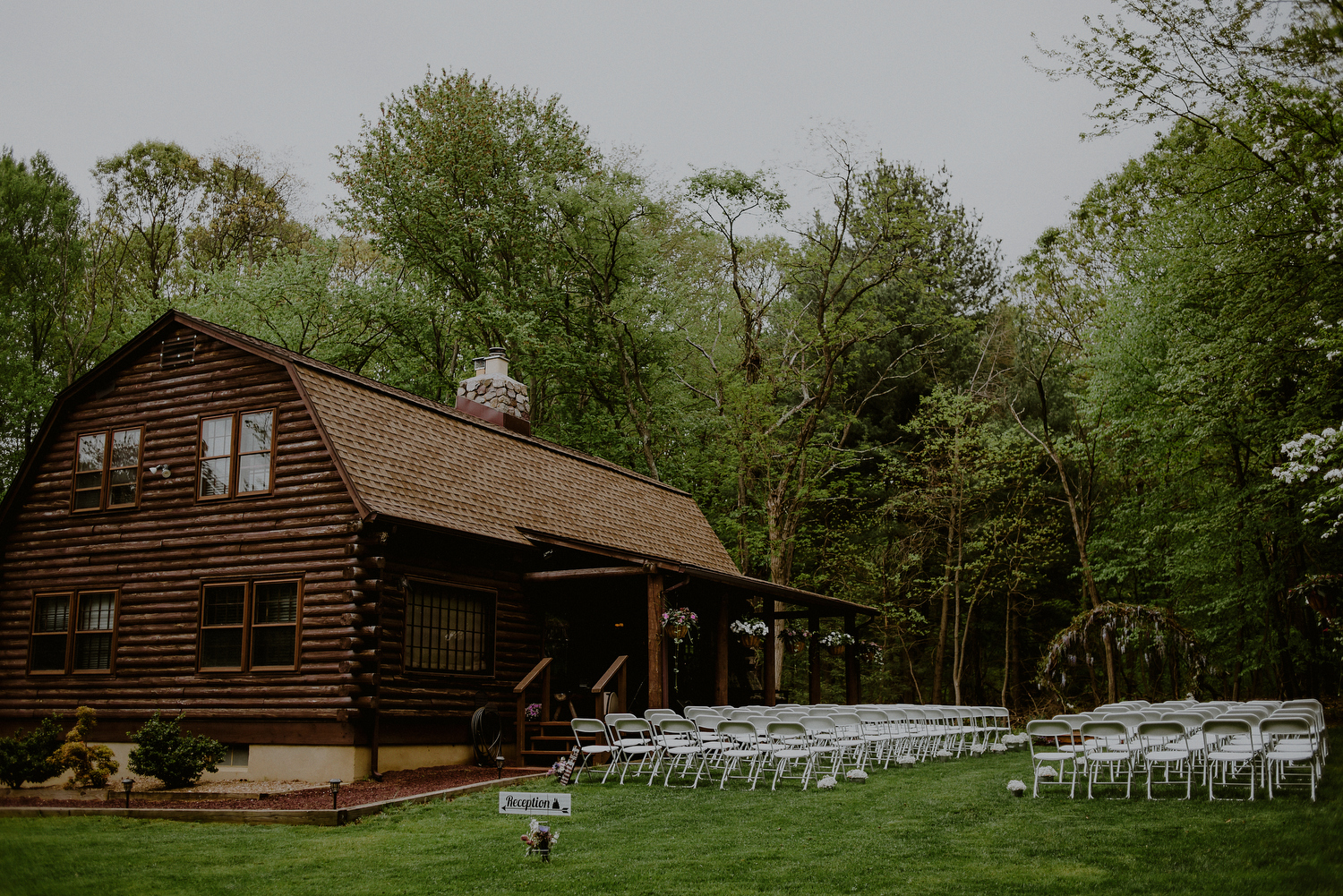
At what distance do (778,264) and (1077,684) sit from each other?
580 inches

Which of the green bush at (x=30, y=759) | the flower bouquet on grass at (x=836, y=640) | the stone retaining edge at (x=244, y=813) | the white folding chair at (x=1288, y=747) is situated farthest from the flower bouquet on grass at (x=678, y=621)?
the green bush at (x=30, y=759)

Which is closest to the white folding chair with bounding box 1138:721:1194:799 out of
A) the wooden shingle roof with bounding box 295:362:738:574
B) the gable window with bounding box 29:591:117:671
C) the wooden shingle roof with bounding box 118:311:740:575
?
the wooden shingle roof with bounding box 118:311:740:575

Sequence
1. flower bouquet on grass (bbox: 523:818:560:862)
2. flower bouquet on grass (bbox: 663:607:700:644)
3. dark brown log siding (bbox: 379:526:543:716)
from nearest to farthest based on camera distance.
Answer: flower bouquet on grass (bbox: 523:818:560:862), dark brown log siding (bbox: 379:526:543:716), flower bouquet on grass (bbox: 663:607:700:644)

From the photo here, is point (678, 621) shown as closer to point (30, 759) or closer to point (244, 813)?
point (244, 813)

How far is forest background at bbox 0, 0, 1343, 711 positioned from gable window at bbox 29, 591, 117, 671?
6.16m

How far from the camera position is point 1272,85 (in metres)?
13.1

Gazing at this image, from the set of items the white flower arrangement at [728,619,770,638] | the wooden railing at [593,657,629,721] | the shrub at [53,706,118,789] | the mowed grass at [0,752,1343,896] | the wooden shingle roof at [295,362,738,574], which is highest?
Answer: the wooden shingle roof at [295,362,738,574]

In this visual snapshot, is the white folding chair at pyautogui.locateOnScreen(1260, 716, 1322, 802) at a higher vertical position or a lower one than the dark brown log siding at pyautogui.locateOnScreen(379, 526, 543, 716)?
lower

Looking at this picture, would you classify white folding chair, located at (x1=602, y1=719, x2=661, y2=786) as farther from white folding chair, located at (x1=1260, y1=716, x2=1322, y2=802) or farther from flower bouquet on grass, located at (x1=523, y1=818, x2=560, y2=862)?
white folding chair, located at (x1=1260, y1=716, x2=1322, y2=802)

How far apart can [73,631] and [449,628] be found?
564 cm

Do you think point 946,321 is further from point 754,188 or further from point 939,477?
point 754,188

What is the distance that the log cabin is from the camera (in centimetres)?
1344

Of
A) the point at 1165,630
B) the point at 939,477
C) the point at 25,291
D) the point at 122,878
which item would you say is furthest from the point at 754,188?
the point at 122,878

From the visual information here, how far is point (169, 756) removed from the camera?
459 inches
